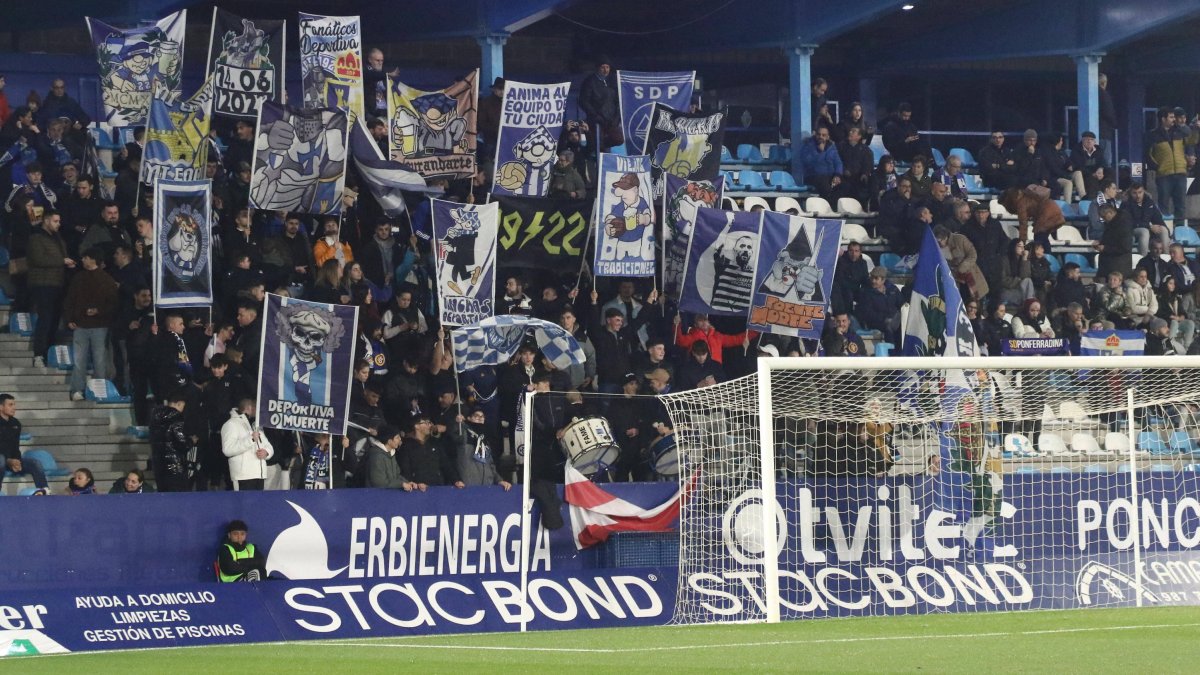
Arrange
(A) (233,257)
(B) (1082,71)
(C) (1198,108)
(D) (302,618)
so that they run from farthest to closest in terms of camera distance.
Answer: (C) (1198,108), (B) (1082,71), (A) (233,257), (D) (302,618)

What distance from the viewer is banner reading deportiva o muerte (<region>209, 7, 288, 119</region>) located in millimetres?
19734

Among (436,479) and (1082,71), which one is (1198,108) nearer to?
(1082,71)

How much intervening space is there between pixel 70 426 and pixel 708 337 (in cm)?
680

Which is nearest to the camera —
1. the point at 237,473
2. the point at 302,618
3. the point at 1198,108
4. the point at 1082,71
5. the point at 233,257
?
the point at 302,618

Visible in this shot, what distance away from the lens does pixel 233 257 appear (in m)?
19.2

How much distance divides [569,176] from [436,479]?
4894 millimetres

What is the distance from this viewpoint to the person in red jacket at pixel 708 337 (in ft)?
67.8

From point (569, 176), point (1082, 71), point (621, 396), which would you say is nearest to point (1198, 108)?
point (1082, 71)

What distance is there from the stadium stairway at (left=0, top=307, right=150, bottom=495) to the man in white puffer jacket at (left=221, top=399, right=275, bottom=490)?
1.71 metres

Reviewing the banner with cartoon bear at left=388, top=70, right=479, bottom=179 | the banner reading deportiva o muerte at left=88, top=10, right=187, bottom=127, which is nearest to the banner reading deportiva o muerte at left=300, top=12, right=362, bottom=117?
the banner with cartoon bear at left=388, top=70, right=479, bottom=179

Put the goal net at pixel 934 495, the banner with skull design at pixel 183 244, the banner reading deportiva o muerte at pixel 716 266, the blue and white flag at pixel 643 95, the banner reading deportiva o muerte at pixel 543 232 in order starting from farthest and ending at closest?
the blue and white flag at pixel 643 95
the banner reading deportiva o muerte at pixel 716 266
the banner reading deportiva o muerte at pixel 543 232
the banner with skull design at pixel 183 244
the goal net at pixel 934 495

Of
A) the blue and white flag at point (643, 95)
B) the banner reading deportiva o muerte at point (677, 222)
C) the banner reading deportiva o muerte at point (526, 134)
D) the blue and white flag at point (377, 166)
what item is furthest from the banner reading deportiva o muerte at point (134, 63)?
the banner reading deportiva o muerte at point (677, 222)

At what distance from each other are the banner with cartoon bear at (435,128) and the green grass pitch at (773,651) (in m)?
6.66

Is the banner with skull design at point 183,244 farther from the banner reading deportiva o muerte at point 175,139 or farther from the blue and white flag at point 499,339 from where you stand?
the blue and white flag at point 499,339
